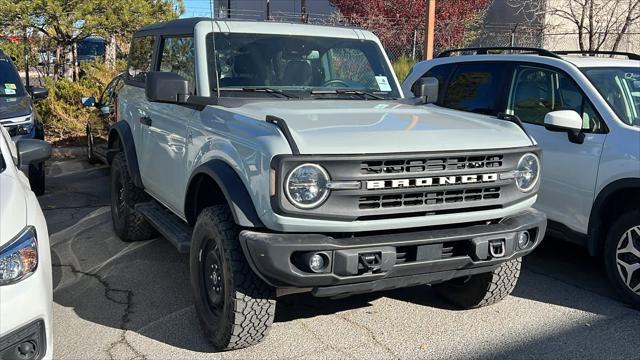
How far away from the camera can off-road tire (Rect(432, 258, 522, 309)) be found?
424cm

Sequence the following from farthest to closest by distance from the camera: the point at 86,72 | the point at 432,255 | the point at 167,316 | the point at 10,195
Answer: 1. the point at 86,72
2. the point at 167,316
3. the point at 432,255
4. the point at 10,195

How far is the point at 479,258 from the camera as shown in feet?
11.5

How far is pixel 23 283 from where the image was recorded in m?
2.86

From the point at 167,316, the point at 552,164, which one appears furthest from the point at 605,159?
the point at 167,316

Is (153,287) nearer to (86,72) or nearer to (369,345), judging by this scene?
(369,345)

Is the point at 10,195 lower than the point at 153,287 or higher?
higher

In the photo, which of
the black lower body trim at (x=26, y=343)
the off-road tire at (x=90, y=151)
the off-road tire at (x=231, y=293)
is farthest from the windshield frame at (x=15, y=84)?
the black lower body trim at (x=26, y=343)

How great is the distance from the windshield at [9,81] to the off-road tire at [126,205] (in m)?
2.87

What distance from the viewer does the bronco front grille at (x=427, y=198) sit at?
3.29 metres

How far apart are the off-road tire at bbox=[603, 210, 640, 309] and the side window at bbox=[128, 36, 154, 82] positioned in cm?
402

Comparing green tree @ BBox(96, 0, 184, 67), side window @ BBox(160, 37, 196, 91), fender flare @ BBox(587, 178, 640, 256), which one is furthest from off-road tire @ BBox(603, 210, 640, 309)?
green tree @ BBox(96, 0, 184, 67)

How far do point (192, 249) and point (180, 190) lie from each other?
61 centimetres

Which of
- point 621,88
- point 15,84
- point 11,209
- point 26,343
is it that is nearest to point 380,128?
point 11,209

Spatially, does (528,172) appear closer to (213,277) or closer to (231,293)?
(231,293)
